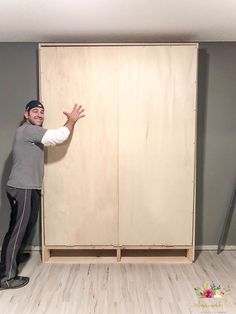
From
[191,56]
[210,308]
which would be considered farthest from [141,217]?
[191,56]

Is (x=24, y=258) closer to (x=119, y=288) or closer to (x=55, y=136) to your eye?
(x=119, y=288)

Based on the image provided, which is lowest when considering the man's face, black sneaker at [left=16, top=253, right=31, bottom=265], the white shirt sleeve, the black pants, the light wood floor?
the light wood floor

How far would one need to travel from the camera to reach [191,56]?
11.0 feet

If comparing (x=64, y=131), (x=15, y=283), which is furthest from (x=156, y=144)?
(x=15, y=283)

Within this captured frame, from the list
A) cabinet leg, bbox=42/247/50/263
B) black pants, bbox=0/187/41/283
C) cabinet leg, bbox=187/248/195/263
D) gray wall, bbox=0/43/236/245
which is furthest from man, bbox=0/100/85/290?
cabinet leg, bbox=187/248/195/263

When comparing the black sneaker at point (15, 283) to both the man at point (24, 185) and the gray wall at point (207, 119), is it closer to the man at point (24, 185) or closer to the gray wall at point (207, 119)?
the man at point (24, 185)

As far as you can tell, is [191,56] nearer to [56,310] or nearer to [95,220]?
[95,220]

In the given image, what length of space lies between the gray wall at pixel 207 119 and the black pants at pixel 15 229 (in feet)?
2.58

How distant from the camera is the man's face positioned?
10.6 feet

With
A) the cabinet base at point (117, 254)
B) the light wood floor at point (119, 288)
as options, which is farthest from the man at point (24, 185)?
the cabinet base at point (117, 254)

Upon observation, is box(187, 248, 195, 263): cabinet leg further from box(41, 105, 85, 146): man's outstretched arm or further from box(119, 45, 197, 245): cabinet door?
box(41, 105, 85, 146): man's outstretched arm

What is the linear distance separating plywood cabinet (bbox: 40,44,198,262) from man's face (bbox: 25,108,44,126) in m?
0.14

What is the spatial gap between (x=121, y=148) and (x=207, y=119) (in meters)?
1.03

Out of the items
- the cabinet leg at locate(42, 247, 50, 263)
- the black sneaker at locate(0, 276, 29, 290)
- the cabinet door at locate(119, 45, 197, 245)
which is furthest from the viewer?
the cabinet leg at locate(42, 247, 50, 263)
